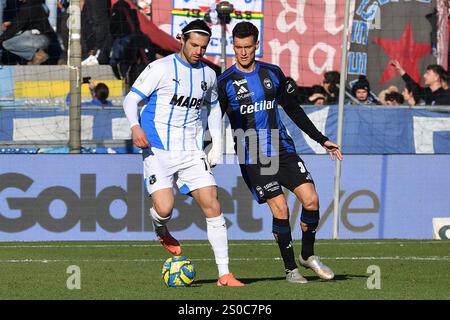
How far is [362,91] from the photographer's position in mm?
19641

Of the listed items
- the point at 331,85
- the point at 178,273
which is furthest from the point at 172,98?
the point at 331,85

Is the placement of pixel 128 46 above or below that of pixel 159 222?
above

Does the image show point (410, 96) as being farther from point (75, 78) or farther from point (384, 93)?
point (75, 78)

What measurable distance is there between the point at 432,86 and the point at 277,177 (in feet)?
34.2

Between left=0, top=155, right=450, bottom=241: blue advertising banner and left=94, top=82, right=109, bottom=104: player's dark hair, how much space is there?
113 inches

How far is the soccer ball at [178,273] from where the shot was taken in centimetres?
909

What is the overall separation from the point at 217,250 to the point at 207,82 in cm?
148

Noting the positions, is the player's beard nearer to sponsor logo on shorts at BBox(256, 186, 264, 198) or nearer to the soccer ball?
sponsor logo on shorts at BBox(256, 186, 264, 198)

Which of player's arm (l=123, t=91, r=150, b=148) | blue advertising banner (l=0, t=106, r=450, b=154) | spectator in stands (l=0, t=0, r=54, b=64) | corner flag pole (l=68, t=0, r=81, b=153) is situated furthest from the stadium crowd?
player's arm (l=123, t=91, r=150, b=148)

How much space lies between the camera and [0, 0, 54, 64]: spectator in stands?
742 inches

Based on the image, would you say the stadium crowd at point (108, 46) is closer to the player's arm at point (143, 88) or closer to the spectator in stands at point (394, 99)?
the spectator in stands at point (394, 99)

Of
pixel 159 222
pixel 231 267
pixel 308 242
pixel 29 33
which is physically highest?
pixel 29 33
